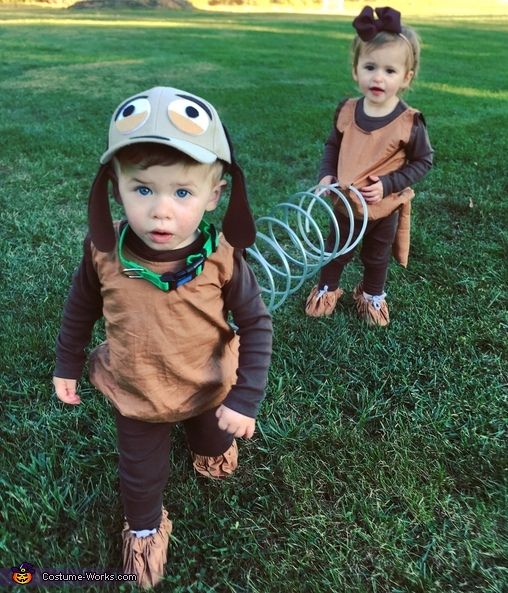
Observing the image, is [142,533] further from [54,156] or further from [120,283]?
[54,156]

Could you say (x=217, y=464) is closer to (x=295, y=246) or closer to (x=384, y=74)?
(x=384, y=74)

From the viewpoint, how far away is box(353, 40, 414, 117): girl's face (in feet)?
10.2

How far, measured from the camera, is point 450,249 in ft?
14.5

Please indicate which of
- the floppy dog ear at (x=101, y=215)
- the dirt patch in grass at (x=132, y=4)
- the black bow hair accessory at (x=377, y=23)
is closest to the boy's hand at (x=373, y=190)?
the black bow hair accessory at (x=377, y=23)

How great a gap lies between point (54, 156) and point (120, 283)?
508cm

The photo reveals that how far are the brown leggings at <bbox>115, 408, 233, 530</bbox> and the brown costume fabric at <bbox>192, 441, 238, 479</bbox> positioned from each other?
0.33m

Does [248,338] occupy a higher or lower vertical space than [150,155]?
lower

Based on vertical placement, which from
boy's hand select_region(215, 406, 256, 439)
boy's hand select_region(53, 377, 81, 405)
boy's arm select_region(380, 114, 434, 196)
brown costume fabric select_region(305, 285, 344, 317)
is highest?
boy's arm select_region(380, 114, 434, 196)

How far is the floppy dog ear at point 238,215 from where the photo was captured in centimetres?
169

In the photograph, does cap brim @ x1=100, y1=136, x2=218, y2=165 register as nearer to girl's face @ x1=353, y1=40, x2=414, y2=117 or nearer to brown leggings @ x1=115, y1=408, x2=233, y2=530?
brown leggings @ x1=115, y1=408, x2=233, y2=530

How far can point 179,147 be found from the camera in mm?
1491

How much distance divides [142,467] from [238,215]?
94 cm

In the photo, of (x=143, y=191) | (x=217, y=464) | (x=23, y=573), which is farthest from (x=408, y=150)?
(x=23, y=573)

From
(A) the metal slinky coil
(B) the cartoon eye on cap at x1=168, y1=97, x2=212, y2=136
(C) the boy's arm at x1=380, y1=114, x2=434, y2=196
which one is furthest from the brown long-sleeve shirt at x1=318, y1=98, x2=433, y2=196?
(B) the cartoon eye on cap at x1=168, y1=97, x2=212, y2=136
